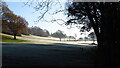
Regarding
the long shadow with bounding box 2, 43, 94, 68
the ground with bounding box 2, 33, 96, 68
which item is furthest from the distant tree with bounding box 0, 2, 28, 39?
the long shadow with bounding box 2, 43, 94, 68

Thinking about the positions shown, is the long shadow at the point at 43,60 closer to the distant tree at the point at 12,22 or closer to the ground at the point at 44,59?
the ground at the point at 44,59

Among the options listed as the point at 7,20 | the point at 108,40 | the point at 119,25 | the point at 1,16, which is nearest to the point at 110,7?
the point at 119,25

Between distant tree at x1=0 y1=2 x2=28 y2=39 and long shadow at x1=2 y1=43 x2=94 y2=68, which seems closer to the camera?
long shadow at x1=2 y1=43 x2=94 y2=68

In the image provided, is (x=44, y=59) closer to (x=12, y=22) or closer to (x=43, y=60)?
(x=43, y=60)

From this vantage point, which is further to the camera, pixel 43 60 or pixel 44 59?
pixel 44 59

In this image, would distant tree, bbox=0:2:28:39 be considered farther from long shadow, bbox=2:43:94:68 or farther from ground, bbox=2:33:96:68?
long shadow, bbox=2:43:94:68

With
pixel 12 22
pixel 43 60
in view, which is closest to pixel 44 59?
pixel 43 60

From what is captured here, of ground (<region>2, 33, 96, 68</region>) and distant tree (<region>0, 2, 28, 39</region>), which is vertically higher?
distant tree (<region>0, 2, 28, 39</region>)

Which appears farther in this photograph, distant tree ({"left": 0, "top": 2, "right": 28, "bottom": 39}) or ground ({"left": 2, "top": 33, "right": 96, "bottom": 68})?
distant tree ({"left": 0, "top": 2, "right": 28, "bottom": 39})

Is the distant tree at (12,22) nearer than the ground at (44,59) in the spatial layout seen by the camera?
No

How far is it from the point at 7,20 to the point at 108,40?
2171 inches

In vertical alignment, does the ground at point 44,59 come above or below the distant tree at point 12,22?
below

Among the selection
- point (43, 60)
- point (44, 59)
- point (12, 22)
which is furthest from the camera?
point (12, 22)

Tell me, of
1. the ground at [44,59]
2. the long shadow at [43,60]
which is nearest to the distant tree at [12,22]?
the ground at [44,59]
